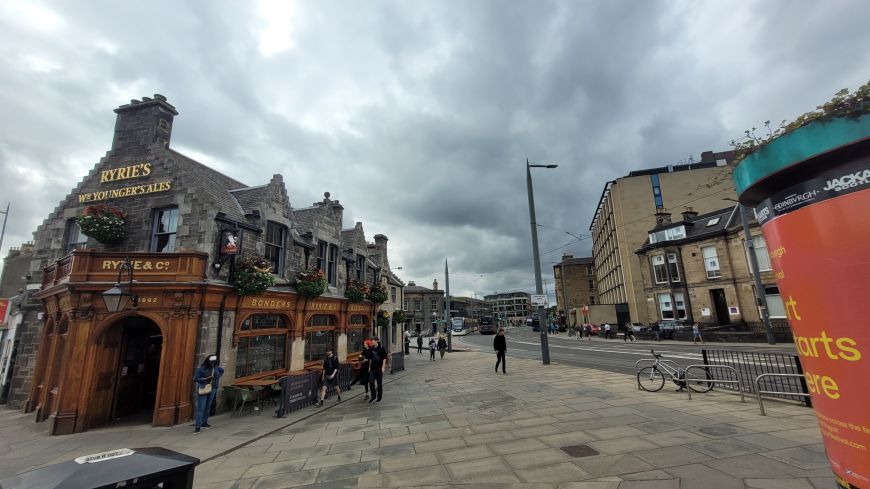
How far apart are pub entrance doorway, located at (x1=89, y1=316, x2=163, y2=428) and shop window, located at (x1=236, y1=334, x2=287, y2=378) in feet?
7.37

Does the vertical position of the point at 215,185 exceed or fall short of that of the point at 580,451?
it exceeds it

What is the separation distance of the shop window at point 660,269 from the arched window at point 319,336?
32.2 metres

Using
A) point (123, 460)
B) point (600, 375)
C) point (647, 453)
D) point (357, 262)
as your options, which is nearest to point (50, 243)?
point (357, 262)

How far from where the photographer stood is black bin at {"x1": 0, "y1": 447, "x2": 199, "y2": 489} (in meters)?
2.39

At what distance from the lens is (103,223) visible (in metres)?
11.3

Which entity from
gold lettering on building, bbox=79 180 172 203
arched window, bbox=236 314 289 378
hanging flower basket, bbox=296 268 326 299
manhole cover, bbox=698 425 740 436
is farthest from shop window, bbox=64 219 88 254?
manhole cover, bbox=698 425 740 436

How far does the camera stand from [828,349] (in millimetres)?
2307

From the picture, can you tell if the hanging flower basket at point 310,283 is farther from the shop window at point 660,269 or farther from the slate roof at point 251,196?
the shop window at point 660,269

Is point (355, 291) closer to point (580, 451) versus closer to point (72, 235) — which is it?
point (72, 235)

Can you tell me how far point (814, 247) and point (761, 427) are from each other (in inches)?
242

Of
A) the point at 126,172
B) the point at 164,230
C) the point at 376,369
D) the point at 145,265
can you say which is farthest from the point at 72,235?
the point at 376,369

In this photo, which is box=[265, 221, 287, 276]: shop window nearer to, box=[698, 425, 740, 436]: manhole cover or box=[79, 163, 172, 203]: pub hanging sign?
box=[79, 163, 172, 203]: pub hanging sign

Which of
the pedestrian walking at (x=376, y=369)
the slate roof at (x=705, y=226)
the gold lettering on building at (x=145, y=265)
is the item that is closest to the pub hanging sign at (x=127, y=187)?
the gold lettering on building at (x=145, y=265)

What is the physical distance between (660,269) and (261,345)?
3621cm
